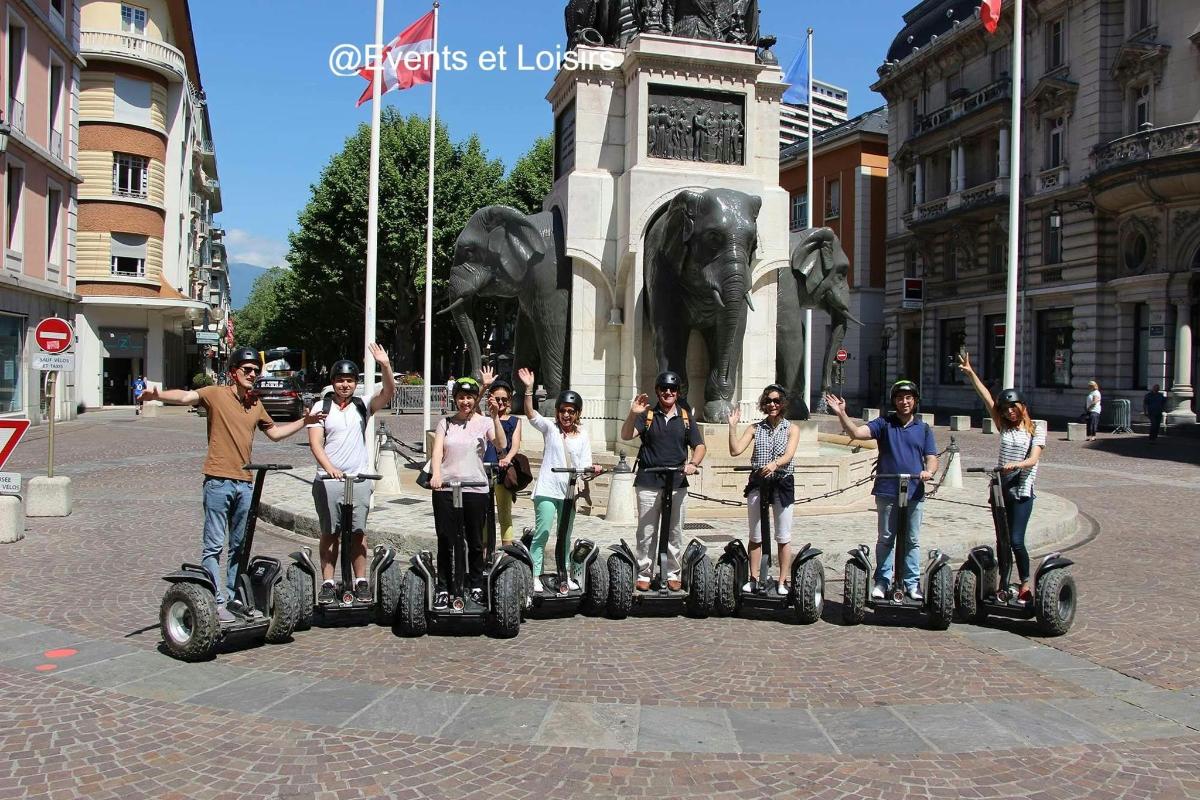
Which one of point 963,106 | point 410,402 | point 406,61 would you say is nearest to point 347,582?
point 406,61

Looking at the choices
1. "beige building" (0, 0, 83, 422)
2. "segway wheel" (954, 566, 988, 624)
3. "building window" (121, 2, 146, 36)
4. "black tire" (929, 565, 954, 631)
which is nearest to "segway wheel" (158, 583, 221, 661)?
"black tire" (929, 565, 954, 631)

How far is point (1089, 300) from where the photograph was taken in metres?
32.8

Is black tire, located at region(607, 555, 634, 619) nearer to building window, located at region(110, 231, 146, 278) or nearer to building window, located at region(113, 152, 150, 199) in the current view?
building window, located at region(110, 231, 146, 278)

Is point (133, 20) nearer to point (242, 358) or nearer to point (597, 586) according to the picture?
point (242, 358)

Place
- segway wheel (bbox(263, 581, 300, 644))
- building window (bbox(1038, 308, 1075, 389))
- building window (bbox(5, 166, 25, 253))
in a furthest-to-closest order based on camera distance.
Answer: building window (bbox(1038, 308, 1075, 389))
building window (bbox(5, 166, 25, 253))
segway wheel (bbox(263, 581, 300, 644))

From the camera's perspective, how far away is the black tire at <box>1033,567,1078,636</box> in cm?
633

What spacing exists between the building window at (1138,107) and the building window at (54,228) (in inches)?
1358

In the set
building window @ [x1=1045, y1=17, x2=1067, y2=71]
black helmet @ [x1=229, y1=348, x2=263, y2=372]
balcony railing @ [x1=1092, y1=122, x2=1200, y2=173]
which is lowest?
black helmet @ [x1=229, y1=348, x2=263, y2=372]

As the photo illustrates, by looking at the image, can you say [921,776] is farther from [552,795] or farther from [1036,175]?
[1036,175]

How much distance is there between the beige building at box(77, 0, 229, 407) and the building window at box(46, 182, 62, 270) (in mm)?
8420

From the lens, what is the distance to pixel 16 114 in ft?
83.4

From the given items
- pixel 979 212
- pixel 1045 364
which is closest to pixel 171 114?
pixel 979 212

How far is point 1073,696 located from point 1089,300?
3162 centimetres

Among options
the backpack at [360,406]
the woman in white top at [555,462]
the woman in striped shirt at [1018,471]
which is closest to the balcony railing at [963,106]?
the woman in striped shirt at [1018,471]
